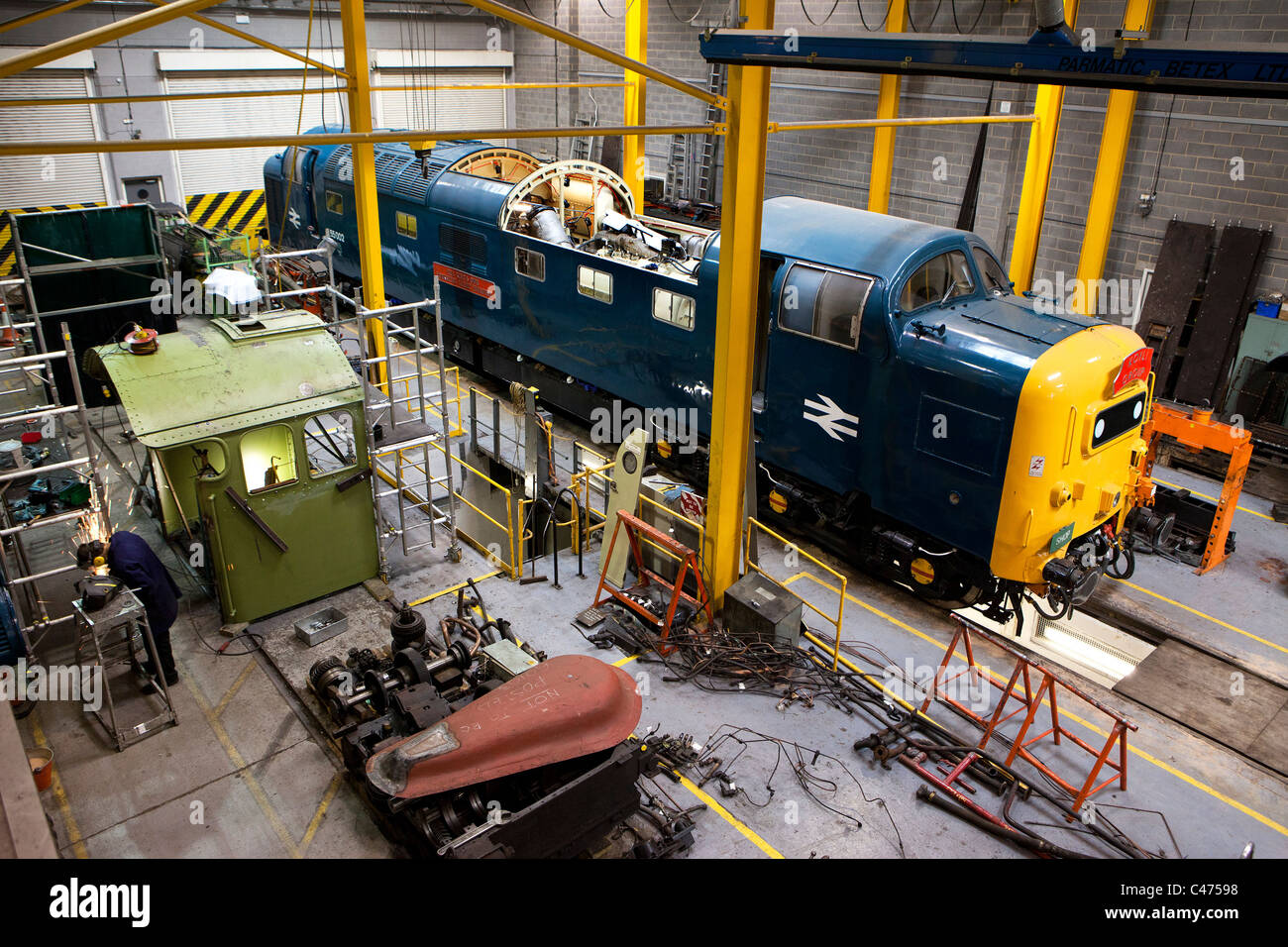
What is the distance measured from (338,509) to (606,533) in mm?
2508

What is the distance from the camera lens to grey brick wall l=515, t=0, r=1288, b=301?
11477mm

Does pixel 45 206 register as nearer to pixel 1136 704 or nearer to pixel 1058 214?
pixel 1058 214

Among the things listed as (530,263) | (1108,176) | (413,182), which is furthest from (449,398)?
(1108,176)

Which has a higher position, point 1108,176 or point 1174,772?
point 1108,176

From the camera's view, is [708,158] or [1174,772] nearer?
[1174,772]

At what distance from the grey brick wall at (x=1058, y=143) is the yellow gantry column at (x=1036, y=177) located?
562 millimetres

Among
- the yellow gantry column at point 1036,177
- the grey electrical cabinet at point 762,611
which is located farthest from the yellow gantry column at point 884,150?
the grey electrical cabinet at point 762,611

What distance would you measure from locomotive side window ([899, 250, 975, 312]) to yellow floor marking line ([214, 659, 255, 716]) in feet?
20.3

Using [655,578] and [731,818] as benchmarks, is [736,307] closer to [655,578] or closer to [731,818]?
[655,578]

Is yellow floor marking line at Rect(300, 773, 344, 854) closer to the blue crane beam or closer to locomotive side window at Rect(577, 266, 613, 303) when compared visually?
the blue crane beam

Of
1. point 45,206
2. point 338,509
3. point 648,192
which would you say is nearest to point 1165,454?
point 338,509

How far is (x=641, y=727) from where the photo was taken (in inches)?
274

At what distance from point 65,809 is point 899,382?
6.96 meters

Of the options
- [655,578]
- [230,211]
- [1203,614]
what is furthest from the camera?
[230,211]
